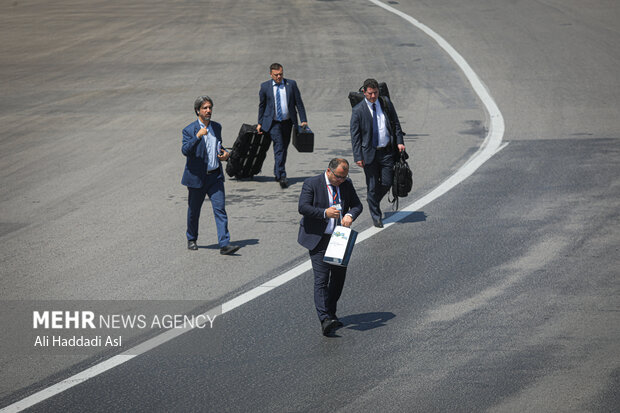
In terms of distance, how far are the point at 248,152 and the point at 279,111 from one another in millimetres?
1082

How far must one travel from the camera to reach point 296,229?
13078 mm

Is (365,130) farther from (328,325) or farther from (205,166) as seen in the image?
(328,325)

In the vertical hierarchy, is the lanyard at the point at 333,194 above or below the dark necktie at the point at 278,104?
below

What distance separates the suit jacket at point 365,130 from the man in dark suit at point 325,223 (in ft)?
12.0

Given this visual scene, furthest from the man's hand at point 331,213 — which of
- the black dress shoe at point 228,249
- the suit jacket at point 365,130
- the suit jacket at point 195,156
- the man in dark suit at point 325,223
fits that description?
the suit jacket at point 365,130

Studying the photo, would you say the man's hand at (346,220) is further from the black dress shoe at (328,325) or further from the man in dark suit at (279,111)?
the man in dark suit at (279,111)

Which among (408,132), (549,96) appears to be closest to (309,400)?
(408,132)

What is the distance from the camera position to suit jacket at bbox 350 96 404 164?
13.1m

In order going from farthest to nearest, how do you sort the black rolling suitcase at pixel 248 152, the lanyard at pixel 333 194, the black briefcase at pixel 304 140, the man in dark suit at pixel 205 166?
the black rolling suitcase at pixel 248 152, the black briefcase at pixel 304 140, the man in dark suit at pixel 205 166, the lanyard at pixel 333 194

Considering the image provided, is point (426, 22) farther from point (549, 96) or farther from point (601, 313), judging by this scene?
point (601, 313)

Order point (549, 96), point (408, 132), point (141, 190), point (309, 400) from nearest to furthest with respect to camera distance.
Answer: point (309, 400) → point (141, 190) → point (408, 132) → point (549, 96)

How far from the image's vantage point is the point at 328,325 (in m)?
9.09

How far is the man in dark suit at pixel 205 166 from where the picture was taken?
11836 mm

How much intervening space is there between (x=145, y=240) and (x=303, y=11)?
25.3 meters
